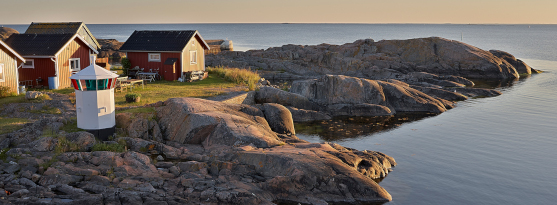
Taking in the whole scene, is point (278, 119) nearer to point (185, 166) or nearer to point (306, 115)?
point (306, 115)

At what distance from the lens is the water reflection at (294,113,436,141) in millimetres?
20500

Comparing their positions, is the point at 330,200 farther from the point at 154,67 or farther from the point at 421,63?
the point at 421,63

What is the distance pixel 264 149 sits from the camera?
47.5 feet

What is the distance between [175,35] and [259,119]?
15.4 metres

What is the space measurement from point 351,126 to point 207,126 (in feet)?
30.4

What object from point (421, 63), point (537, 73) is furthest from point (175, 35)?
point (537, 73)

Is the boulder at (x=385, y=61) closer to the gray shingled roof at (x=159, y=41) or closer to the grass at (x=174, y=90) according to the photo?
the gray shingled roof at (x=159, y=41)

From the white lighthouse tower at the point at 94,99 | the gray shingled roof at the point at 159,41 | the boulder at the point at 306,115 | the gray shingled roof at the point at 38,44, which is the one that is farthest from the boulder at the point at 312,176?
the gray shingled roof at the point at 159,41

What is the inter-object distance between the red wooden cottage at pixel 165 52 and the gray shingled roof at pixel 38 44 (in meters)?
4.98

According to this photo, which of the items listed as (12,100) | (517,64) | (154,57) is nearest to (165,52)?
(154,57)

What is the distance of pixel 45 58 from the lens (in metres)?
24.8

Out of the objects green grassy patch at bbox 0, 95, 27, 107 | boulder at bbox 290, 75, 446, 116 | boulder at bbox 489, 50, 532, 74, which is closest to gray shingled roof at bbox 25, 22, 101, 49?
green grassy patch at bbox 0, 95, 27, 107

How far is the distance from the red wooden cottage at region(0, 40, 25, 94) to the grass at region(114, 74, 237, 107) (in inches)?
193

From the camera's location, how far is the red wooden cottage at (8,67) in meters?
21.0
